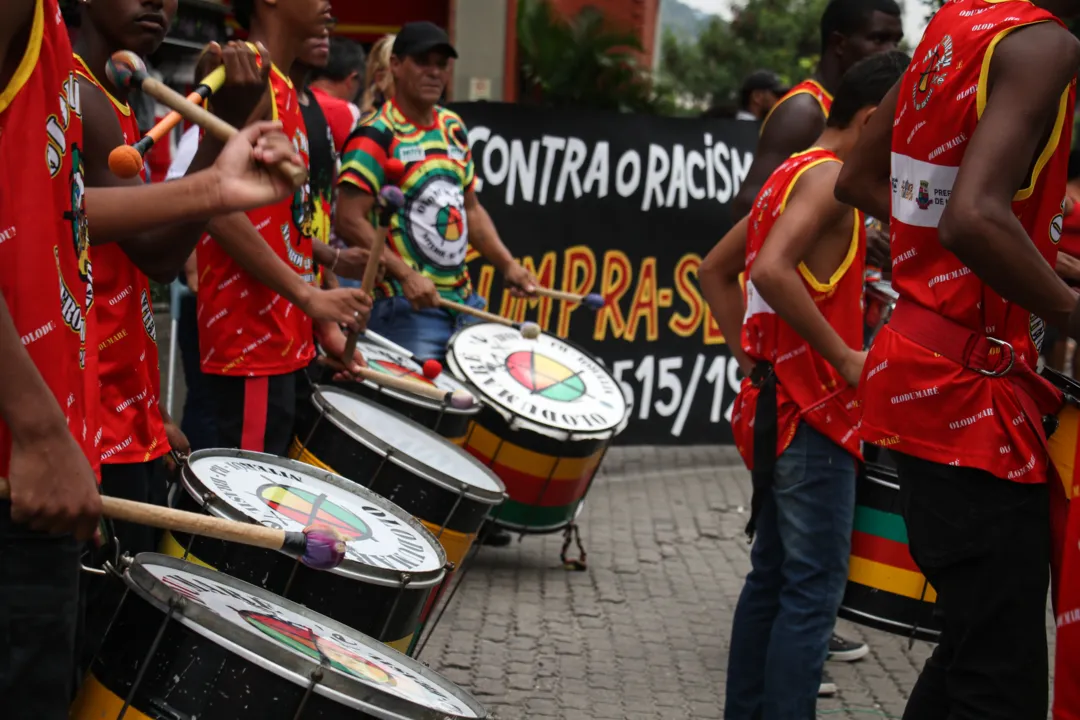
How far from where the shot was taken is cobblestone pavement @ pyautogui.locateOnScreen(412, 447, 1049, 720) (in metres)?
4.45

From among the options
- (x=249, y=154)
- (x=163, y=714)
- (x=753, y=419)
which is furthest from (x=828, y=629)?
(x=249, y=154)

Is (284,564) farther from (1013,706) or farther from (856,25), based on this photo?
(856,25)

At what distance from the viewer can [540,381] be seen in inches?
221

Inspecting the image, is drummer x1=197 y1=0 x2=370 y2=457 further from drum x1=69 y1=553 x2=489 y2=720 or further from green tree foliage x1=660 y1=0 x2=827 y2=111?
green tree foliage x1=660 y1=0 x2=827 y2=111

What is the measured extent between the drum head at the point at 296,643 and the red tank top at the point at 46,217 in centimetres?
31

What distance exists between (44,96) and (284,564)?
1138mm

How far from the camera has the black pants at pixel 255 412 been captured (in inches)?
161

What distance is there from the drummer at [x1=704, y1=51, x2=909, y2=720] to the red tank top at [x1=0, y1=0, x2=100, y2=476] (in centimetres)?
184

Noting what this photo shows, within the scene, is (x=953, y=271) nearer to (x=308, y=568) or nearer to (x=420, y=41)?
(x=308, y=568)

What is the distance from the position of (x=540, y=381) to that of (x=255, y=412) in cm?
171

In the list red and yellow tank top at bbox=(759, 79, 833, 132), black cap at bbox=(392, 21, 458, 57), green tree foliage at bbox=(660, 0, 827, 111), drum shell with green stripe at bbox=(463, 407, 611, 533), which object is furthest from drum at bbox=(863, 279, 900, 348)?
green tree foliage at bbox=(660, 0, 827, 111)

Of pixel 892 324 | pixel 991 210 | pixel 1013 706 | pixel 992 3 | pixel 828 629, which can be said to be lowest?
pixel 828 629

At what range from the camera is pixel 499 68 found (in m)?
15.1

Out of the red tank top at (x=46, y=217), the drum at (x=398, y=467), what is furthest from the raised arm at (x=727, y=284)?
the red tank top at (x=46, y=217)
